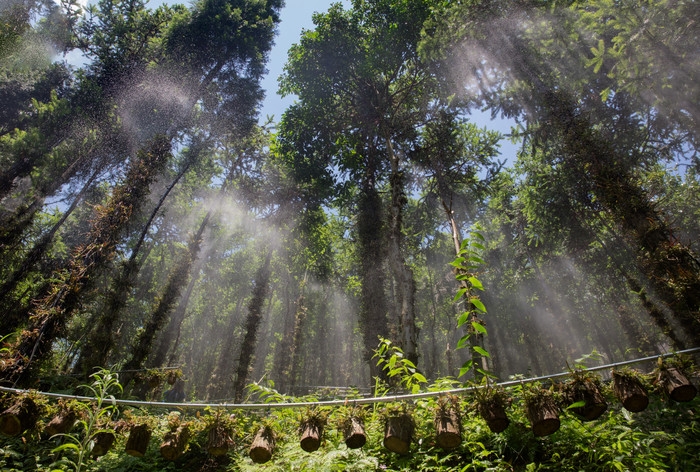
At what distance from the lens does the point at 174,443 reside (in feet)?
10.6

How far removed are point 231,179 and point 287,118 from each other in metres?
7.17

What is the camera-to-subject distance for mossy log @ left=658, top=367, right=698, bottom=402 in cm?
257

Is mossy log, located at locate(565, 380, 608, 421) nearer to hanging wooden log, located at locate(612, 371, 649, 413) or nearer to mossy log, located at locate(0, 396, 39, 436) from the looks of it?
hanging wooden log, located at locate(612, 371, 649, 413)

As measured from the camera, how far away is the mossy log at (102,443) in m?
3.15

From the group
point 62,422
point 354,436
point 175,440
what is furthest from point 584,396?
point 62,422

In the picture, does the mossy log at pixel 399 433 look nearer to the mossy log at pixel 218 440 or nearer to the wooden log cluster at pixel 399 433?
the wooden log cluster at pixel 399 433

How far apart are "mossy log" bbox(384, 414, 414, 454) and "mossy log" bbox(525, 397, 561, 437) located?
988 mm

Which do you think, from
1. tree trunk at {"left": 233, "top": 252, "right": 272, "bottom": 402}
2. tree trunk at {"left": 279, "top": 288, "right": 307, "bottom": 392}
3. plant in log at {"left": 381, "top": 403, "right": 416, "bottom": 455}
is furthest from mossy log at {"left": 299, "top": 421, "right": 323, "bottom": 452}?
tree trunk at {"left": 279, "top": 288, "right": 307, "bottom": 392}

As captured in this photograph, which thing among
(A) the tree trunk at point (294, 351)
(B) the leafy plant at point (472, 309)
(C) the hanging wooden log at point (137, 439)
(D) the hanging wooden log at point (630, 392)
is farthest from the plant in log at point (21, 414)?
(A) the tree trunk at point (294, 351)

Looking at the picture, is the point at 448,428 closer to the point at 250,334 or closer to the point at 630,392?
the point at 630,392

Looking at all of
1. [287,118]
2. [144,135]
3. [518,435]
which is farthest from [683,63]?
[144,135]

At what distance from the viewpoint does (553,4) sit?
1011cm

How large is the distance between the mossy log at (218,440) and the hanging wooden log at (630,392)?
12.1 ft

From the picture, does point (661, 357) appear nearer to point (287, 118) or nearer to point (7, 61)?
point (287, 118)
